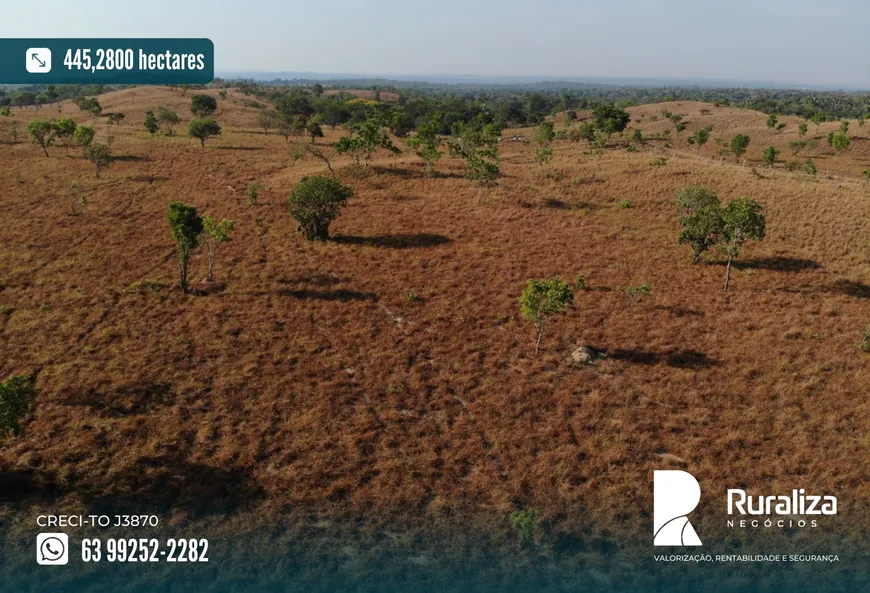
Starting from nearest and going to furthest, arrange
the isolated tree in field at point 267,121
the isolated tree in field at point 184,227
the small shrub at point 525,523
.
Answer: the small shrub at point 525,523 < the isolated tree in field at point 184,227 < the isolated tree in field at point 267,121

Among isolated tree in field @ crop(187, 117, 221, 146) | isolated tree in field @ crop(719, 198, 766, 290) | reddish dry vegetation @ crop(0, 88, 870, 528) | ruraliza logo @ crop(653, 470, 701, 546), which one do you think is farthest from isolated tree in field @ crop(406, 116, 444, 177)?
ruraliza logo @ crop(653, 470, 701, 546)

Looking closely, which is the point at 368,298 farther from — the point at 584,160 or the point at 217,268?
the point at 584,160

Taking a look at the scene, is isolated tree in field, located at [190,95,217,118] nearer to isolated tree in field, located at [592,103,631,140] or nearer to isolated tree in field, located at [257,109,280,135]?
isolated tree in field, located at [257,109,280,135]

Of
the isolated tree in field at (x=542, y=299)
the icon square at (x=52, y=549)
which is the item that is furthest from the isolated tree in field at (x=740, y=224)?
the icon square at (x=52, y=549)

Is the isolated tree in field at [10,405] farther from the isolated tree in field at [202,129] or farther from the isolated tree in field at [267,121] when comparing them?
the isolated tree in field at [267,121]

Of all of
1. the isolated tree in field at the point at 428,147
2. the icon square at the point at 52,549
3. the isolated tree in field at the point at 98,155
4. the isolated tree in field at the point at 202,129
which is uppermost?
the isolated tree in field at the point at 202,129

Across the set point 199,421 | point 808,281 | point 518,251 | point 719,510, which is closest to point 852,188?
point 808,281

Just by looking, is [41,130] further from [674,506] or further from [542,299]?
[674,506]

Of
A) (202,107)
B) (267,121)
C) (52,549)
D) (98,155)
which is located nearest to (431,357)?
(52,549)

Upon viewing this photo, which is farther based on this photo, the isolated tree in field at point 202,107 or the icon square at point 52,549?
the isolated tree in field at point 202,107
